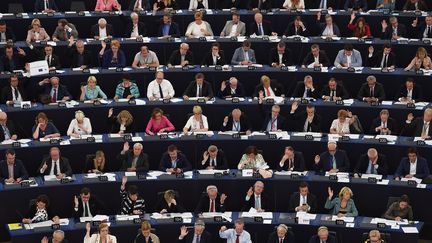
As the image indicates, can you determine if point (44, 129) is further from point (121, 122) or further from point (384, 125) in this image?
point (384, 125)

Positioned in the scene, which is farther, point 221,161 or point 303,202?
point 221,161

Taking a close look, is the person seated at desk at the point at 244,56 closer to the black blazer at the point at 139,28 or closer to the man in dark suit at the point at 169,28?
the man in dark suit at the point at 169,28

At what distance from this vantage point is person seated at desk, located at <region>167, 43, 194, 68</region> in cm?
2153

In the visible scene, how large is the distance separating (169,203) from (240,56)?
5391 millimetres

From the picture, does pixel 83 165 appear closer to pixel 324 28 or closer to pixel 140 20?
pixel 140 20

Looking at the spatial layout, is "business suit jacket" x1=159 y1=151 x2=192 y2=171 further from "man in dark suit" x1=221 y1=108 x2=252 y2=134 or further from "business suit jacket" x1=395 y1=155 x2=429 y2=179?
"business suit jacket" x1=395 y1=155 x2=429 y2=179

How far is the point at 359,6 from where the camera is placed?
23781 mm

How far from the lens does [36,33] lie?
2220cm

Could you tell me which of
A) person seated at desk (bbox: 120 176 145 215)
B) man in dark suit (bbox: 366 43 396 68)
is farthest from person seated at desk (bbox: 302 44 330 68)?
person seated at desk (bbox: 120 176 145 215)

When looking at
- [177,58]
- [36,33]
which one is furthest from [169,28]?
[36,33]

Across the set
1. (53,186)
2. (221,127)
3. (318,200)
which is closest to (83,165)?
(53,186)

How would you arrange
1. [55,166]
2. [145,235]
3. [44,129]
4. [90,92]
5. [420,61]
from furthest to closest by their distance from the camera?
[420,61] < [90,92] < [44,129] < [55,166] < [145,235]

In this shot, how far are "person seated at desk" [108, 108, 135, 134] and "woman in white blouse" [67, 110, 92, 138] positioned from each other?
53 cm

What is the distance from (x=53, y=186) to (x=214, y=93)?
4889mm
